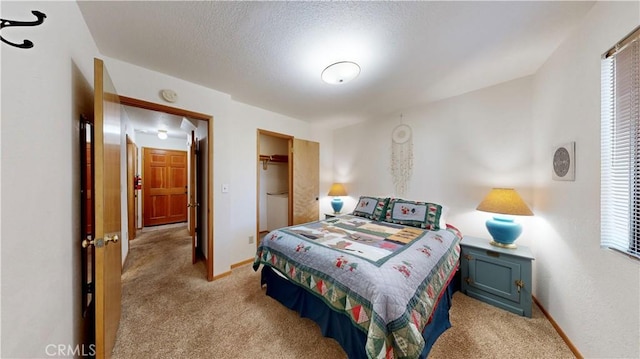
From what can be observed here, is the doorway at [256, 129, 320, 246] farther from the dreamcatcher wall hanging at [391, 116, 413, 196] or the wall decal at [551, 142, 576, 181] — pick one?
the wall decal at [551, 142, 576, 181]

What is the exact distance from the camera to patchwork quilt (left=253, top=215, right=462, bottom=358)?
1.17 m

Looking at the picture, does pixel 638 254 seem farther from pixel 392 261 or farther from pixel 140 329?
pixel 140 329

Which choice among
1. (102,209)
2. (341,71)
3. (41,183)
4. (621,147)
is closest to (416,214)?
(621,147)

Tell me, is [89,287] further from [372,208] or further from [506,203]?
[506,203]

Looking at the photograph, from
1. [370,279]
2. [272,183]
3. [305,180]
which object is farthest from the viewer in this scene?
[272,183]

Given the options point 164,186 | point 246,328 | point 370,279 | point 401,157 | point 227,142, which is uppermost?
point 227,142

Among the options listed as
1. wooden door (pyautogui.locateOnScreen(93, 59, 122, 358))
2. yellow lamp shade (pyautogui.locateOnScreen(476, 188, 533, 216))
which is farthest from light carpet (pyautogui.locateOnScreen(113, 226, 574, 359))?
yellow lamp shade (pyautogui.locateOnScreen(476, 188, 533, 216))

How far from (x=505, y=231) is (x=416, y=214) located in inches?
34.2

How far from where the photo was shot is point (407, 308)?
48.2 inches

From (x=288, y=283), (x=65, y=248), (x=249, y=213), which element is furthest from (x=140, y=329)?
(x=249, y=213)

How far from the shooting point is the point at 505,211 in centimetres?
206

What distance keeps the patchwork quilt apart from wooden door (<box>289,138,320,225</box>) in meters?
1.40

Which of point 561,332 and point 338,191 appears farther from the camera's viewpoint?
point 338,191

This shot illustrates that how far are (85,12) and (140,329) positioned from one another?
245 centimetres
